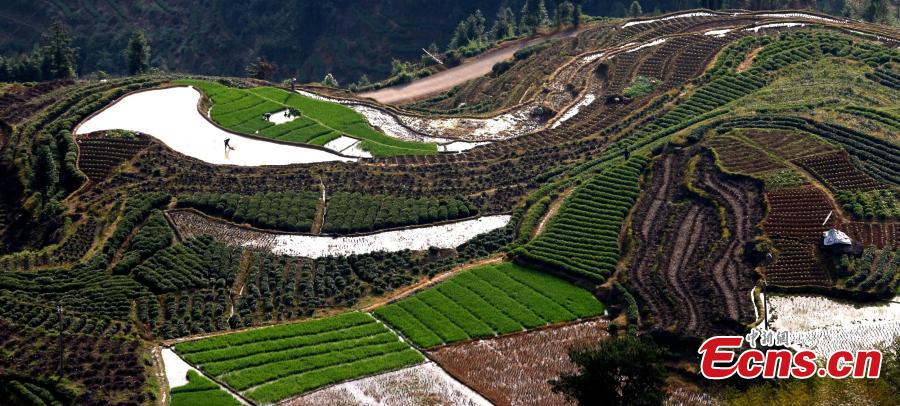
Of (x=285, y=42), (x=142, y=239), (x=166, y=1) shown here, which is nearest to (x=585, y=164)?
(x=142, y=239)

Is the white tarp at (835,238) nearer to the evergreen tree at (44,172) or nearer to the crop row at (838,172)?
the crop row at (838,172)

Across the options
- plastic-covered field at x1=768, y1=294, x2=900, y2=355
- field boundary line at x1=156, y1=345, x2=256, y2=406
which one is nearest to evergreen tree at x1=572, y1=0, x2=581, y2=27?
plastic-covered field at x1=768, y1=294, x2=900, y2=355

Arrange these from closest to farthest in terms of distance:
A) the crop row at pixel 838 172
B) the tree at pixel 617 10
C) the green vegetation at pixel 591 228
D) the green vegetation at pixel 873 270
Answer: the green vegetation at pixel 873 270, the green vegetation at pixel 591 228, the crop row at pixel 838 172, the tree at pixel 617 10

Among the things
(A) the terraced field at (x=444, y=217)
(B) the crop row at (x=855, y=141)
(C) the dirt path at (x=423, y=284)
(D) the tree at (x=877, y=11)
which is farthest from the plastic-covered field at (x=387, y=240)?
(D) the tree at (x=877, y=11)

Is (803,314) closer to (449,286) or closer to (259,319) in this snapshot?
(449,286)

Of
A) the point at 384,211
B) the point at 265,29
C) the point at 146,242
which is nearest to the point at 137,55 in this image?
the point at 384,211

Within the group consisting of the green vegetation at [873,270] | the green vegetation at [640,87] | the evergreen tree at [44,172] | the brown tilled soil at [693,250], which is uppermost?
the evergreen tree at [44,172]

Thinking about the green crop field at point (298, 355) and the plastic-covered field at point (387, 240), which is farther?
the plastic-covered field at point (387, 240)

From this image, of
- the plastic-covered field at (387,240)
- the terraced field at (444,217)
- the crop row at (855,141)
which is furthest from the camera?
the crop row at (855,141)
